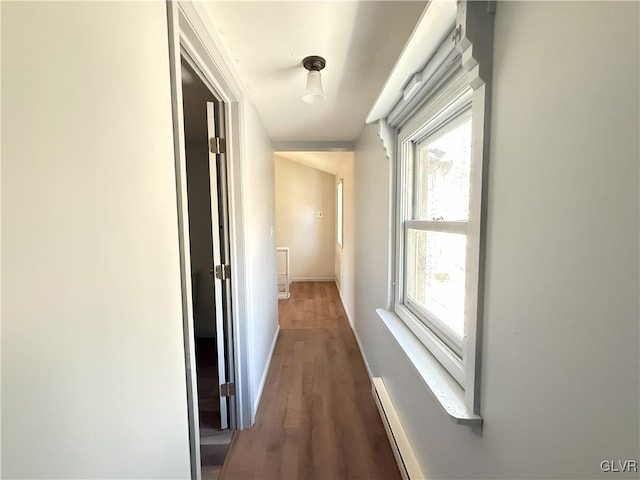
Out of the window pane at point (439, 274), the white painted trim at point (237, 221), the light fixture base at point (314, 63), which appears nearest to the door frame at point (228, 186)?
the white painted trim at point (237, 221)

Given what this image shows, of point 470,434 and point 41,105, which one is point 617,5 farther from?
point 470,434

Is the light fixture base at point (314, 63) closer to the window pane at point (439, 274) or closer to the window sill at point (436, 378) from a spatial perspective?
the window pane at point (439, 274)

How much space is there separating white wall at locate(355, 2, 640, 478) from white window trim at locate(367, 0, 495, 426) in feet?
0.11

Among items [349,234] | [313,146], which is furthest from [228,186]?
[349,234]

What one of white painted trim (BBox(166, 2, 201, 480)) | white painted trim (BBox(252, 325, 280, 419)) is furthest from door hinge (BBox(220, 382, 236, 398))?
white painted trim (BBox(166, 2, 201, 480))

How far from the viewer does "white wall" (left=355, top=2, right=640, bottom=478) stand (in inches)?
17.9

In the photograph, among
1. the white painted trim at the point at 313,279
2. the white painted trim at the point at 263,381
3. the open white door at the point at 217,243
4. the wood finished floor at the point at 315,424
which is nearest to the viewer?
the wood finished floor at the point at 315,424

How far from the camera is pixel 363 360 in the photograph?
8.93 ft

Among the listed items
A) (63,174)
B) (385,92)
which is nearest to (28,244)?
(63,174)

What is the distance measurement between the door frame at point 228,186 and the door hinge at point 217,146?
3cm

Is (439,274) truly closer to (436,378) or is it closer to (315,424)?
(436,378)

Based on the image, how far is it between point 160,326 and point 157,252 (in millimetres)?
202

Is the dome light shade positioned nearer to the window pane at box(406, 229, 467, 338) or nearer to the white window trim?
the white window trim

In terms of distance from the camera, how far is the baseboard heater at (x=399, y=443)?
1.36 m
